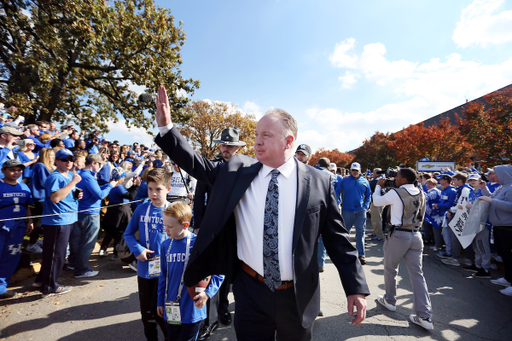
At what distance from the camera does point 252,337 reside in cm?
165

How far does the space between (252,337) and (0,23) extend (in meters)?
16.5

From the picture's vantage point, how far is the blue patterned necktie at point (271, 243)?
5.19 feet

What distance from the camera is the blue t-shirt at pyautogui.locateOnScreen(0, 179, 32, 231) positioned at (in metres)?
3.57

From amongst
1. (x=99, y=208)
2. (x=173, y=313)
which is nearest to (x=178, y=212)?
(x=173, y=313)

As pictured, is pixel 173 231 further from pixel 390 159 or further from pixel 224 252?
pixel 390 159

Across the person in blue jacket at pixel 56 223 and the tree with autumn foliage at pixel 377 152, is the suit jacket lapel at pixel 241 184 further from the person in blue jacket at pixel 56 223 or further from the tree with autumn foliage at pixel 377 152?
the tree with autumn foliage at pixel 377 152

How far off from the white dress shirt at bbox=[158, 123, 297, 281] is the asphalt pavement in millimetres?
1989

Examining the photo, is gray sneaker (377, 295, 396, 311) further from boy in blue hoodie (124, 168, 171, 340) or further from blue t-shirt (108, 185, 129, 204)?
blue t-shirt (108, 185, 129, 204)

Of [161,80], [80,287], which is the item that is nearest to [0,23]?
[161,80]

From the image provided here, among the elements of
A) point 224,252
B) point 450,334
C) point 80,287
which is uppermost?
point 224,252

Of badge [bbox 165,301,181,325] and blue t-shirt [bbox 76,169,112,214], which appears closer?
badge [bbox 165,301,181,325]

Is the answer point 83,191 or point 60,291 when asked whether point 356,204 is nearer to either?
point 83,191

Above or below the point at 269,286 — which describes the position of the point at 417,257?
below

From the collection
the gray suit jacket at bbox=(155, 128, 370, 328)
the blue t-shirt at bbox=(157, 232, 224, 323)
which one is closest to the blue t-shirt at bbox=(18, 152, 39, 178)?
the blue t-shirt at bbox=(157, 232, 224, 323)
